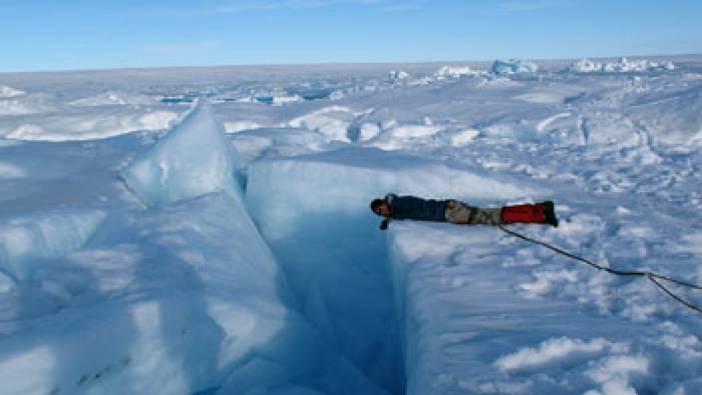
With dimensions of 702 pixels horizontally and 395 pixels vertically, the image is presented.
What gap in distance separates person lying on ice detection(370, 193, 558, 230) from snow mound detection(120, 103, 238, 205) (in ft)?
6.08

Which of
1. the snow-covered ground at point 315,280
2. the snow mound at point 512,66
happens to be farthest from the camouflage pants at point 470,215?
the snow mound at point 512,66

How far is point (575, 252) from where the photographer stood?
3.05m

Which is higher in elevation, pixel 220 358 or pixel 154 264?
pixel 154 264

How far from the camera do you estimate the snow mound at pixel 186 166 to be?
15.5ft

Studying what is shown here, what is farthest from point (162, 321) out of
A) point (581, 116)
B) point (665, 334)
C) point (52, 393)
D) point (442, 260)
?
point (581, 116)

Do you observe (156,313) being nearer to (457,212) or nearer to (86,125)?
(457,212)

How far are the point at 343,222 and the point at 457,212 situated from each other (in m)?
1.00

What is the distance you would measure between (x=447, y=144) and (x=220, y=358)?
805 cm

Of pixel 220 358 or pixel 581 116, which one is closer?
pixel 220 358

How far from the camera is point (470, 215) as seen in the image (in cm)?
351

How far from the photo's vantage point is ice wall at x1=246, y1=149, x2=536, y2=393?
352 cm

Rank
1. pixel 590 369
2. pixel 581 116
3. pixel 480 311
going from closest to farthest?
pixel 590 369
pixel 480 311
pixel 581 116

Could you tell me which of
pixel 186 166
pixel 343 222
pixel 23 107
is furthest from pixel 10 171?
pixel 23 107

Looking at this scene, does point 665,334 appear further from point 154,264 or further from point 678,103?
point 678,103
